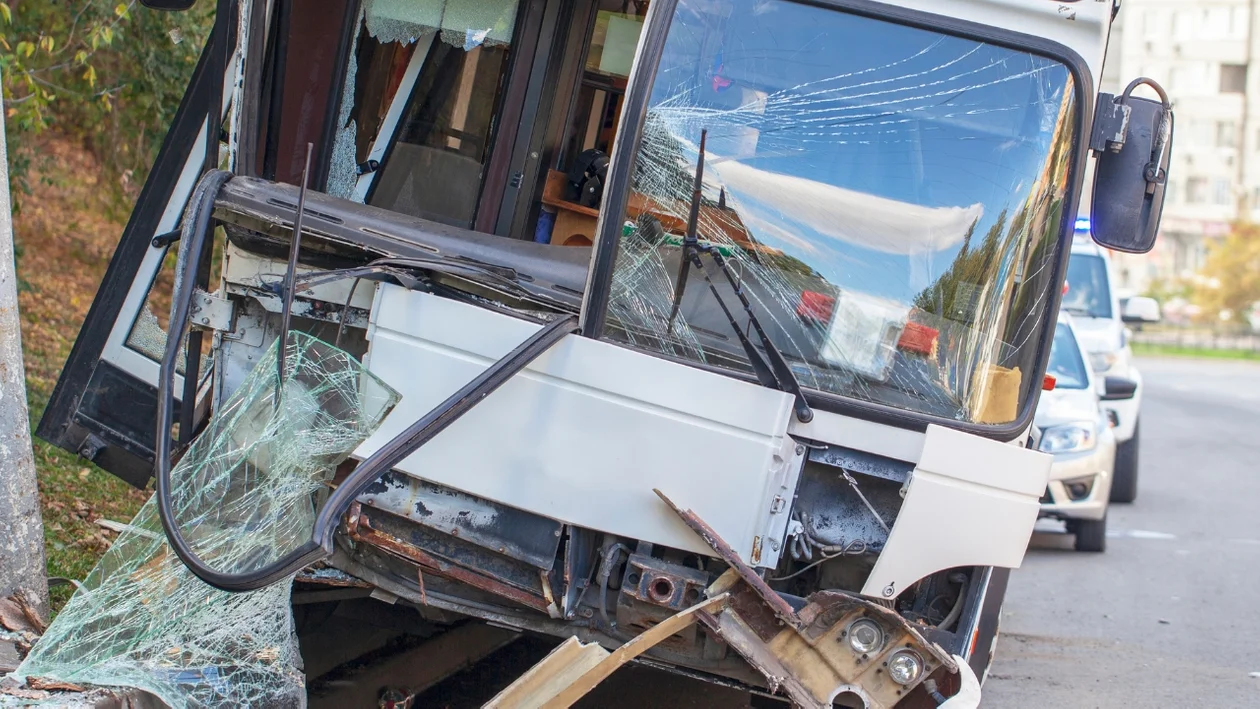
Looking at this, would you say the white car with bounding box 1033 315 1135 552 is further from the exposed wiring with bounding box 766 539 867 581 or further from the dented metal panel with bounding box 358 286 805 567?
the dented metal panel with bounding box 358 286 805 567

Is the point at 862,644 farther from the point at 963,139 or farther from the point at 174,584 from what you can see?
the point at 174,584

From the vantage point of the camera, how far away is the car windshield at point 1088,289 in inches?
487

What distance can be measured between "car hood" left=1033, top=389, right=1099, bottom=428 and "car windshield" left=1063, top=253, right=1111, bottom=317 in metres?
2.19

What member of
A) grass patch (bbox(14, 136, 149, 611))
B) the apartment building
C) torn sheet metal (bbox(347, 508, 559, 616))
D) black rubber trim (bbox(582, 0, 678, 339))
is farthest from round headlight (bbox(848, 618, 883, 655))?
the apartment building

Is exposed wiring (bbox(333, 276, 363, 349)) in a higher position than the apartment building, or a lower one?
lower

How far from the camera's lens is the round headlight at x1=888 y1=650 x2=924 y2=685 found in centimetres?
392

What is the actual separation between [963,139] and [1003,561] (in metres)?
1.32

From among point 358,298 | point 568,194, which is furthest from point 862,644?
point 568,194

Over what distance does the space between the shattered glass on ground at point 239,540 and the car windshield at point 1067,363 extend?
24.3ft

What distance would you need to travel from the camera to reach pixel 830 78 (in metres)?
4.18

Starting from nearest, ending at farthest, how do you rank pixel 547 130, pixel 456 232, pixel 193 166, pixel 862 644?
pixel 862 644, pixel 456 232, pixel 193 166, pixel 547 130

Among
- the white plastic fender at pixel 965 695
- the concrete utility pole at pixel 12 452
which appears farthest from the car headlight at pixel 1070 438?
the concrete utility pole at pixel 12 452

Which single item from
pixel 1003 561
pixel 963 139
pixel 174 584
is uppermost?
pixel 963 139

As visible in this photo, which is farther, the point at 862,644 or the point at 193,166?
the point at 193,166
